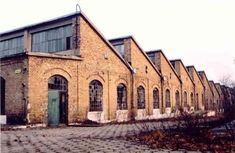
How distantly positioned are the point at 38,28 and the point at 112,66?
22.5 ft

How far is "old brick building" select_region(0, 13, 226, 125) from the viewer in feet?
61.2

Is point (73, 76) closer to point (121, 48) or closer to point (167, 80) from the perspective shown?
point (121, 48)

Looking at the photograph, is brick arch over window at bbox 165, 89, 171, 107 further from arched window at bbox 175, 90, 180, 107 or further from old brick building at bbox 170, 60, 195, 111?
old brick building at bbox 170, 60, 195, 111

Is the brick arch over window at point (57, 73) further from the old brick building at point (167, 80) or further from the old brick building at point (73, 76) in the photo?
the old brick building at point (167, 80)

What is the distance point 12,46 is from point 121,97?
11.1m

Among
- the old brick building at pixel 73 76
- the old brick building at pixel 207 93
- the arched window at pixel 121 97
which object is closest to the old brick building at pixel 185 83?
the old brick building at pixel 207 93

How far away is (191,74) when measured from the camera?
143 ft

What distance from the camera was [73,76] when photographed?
67.6ft

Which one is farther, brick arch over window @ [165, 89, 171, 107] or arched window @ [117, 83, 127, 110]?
brick arch over window @ [165, 89, 171, 107]

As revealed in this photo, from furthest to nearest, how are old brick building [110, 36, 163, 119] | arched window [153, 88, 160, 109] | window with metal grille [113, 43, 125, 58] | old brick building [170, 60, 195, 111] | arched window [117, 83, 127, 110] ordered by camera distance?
old brick building [170, 60, 195, 111] < arched window [153, 88, 160, 109] < window with metal grille [113, 43, 125, 58] < old brick building [110, 36, 163, 119] < arched window [117, 83, 127, 110]

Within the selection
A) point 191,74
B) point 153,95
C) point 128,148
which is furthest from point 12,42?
point 191,74

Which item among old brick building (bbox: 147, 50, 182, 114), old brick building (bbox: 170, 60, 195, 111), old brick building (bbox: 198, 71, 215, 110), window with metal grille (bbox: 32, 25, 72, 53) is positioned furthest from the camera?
old brick building (bbox: 198, 71, 215, 110)

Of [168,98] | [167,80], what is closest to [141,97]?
[167,80]

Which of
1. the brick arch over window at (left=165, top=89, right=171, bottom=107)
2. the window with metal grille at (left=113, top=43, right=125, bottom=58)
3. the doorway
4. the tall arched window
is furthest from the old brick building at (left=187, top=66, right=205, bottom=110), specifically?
the doorway
